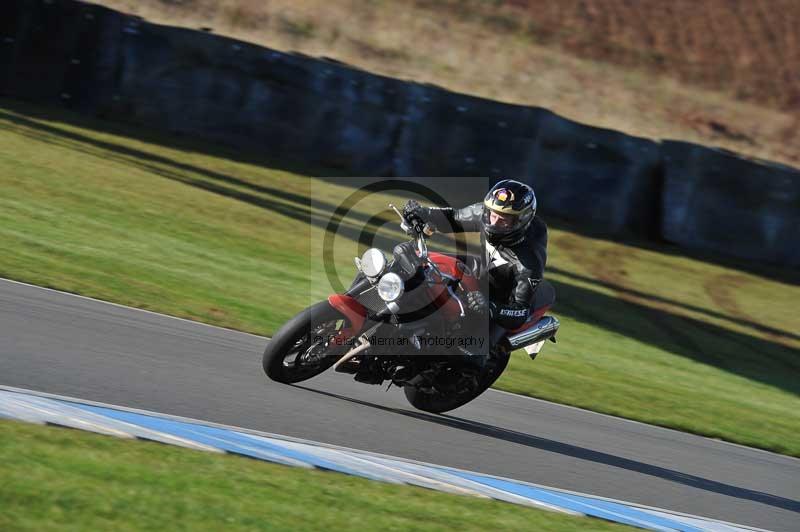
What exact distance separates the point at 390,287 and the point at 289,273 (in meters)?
6.96

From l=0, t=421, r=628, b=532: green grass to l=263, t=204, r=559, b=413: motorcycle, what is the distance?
1.47 m

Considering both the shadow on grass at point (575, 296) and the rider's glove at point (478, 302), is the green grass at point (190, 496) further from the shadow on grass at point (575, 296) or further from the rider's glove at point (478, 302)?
the shadow on grass at point (575, 296)

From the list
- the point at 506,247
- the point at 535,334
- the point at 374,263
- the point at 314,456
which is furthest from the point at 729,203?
the point at 314,456

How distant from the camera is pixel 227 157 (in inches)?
759

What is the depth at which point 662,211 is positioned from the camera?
2045cm

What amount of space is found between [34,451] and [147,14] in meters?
24.5

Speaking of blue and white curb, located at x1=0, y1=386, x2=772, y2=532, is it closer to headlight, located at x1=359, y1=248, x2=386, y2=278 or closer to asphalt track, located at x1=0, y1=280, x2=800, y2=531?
asphalt track, located at x1=0, y1=280, x2=800, y2=531

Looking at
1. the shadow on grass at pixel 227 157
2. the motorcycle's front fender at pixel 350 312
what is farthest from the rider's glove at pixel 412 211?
the shadow on grass at pixel 227 157

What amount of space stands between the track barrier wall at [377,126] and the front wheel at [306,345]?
41.8 ft

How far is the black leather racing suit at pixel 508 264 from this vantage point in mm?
7004

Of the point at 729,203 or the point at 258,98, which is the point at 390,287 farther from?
the point at 729,203

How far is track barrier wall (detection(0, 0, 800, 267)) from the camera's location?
62.1 feet

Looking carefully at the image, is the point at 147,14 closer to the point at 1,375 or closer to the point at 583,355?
the point at 583,355

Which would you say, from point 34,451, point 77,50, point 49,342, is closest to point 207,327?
point 49,342
